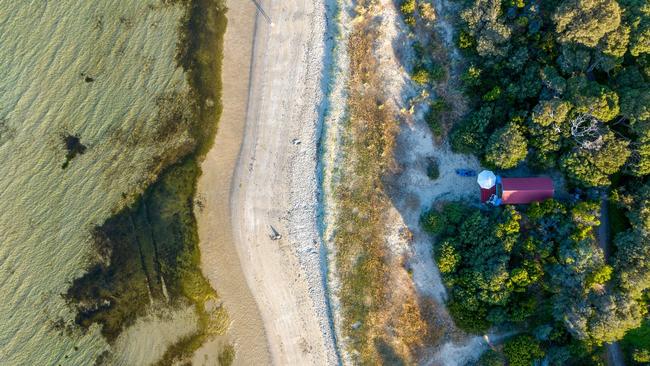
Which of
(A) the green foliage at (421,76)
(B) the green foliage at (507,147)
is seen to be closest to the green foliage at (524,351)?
(B) the green foliage at (507,147)

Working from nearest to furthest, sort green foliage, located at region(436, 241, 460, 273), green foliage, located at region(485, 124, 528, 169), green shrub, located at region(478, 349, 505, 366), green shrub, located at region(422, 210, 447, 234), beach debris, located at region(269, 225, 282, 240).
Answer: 1. green foliage, located at region(485, 124, 528, 169)
2. green shrub, located at region(478, 349, 505, 366)
3. green foliage, located at region(436, 241, 460, 273)
4. green shrub, located at region(422, 210, 447, 234)
5. beach debris, located at region(269, 225, 282, 240)

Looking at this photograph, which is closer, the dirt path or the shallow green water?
the dirt path

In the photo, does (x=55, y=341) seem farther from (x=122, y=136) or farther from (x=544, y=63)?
(x=544, y=63)

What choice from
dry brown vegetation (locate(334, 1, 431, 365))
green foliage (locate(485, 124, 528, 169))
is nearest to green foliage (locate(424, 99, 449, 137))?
dry brown vegetation (locate(334, 1, 431, 365))

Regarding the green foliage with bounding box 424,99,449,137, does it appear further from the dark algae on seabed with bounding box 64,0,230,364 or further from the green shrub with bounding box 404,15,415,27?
the dark algae on seabed with bounding box 64,0,230,364

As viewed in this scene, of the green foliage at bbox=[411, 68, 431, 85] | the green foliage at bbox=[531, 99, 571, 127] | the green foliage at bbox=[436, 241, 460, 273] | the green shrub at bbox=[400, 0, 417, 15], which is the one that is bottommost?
the green foliage at bbox=[436, 241, 460, 273]

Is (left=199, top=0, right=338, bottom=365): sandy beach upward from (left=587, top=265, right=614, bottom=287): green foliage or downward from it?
upward

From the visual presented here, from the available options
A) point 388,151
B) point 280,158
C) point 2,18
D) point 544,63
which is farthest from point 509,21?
point 2,18
